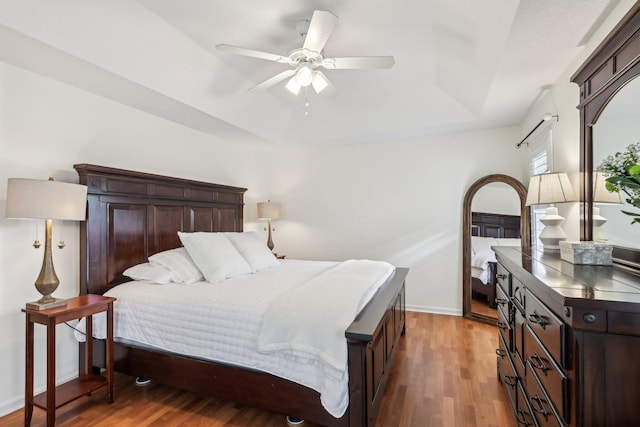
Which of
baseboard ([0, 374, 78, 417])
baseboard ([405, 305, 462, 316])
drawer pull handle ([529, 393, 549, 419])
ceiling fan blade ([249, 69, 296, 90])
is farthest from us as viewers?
baseboard ([405, 305, 462, 316])

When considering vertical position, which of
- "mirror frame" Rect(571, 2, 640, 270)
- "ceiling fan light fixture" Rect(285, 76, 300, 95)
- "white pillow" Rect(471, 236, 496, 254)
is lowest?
"white pillow" Rect(471, 236, 496, 254)

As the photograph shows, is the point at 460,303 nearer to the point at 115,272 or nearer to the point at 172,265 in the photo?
the point at 172,265

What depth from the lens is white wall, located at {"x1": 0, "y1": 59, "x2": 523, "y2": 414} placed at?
7.30 ft

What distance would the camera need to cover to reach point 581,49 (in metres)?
2.03

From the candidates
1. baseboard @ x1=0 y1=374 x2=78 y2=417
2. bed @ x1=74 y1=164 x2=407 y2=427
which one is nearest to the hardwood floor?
baseboard @ x1=0 y1=374 x2=78 y2=417

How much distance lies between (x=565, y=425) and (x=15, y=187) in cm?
288

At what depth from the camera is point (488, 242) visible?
384cm

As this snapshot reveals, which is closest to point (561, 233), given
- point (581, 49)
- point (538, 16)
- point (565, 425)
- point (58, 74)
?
point (581, 49)

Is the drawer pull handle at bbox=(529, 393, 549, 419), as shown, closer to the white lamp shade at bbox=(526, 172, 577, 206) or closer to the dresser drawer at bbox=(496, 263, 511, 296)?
the dresser drawer at bbox=(496, 263, 511, 296)

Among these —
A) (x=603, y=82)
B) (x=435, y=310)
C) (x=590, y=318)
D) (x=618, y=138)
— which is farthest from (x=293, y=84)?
(x=435, y=310)

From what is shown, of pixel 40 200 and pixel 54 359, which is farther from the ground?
pixel 40 200

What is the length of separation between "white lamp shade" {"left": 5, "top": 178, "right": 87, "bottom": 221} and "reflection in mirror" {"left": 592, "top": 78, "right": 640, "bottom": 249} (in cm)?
310

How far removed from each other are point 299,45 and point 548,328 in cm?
264

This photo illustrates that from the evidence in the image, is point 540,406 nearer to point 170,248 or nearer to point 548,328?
point 548,328
